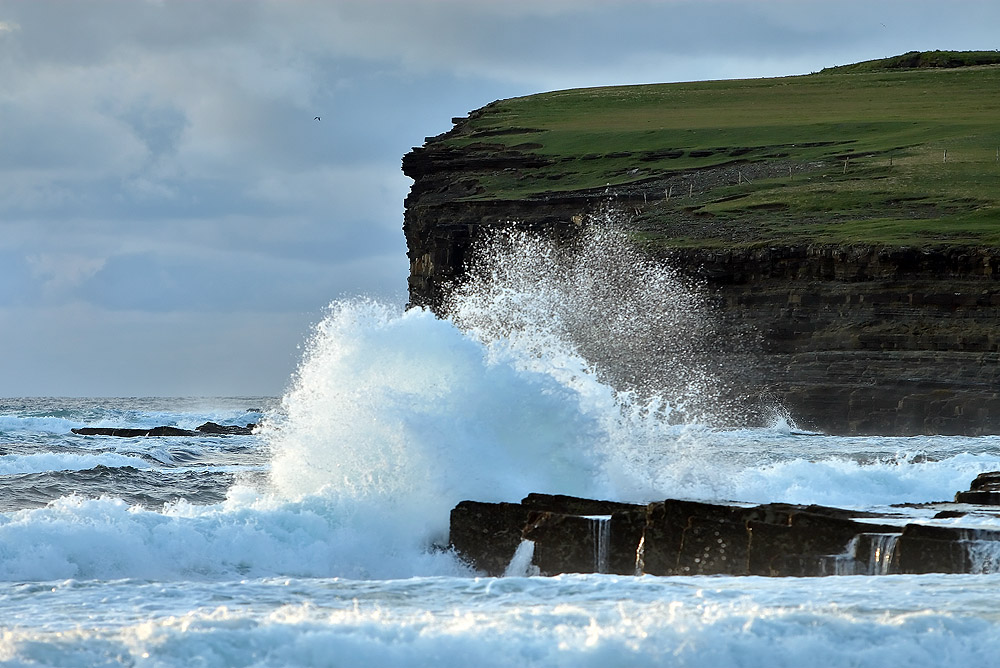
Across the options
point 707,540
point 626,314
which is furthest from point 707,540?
point 626,314

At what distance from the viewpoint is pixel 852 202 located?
4647cm

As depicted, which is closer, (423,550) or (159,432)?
(423,550)

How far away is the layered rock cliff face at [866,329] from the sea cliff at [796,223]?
5cm

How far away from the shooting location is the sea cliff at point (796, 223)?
34750 millimetres

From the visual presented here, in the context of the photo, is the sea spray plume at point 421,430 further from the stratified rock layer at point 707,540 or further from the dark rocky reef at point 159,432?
the dark rocky reef at point 159,432

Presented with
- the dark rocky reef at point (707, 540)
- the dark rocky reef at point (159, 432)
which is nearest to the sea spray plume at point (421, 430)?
the dark rocky reef at point (707, 540)

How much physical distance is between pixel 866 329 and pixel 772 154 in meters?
24.1

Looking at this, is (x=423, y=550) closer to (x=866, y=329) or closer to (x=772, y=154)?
(x=866, y=329)

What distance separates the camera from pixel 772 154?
58.7 meters

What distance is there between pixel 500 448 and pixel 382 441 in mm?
1430

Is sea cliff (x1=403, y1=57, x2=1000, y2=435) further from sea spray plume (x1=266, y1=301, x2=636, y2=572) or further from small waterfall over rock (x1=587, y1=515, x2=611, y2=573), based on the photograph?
small waterfall over rock (x1=587, y1=515, x2=611, y2=573)

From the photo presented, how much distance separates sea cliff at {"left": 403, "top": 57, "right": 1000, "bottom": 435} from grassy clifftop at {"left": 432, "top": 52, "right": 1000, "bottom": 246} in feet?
0.50

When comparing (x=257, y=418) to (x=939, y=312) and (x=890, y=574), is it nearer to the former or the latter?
(x=939, y=312)

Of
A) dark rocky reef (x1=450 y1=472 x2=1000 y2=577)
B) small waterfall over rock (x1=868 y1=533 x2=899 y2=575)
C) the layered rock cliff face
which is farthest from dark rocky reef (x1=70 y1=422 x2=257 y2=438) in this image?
small waterfall over rock (x1=868 y1=533 x2=899 y2=575)
